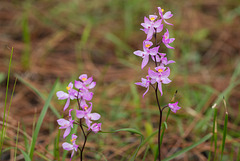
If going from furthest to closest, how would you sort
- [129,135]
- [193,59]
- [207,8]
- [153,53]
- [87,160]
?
[207,8], [193,59], [129,135], [87,160], [153,53]

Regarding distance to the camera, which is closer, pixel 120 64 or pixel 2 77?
pixel 2 77

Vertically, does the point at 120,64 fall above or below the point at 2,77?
above

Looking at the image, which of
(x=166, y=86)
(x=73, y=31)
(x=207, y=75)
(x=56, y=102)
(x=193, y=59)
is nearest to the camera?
(x=56, y=102)

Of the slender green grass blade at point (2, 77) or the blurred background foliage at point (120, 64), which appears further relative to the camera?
the slender green grass blade at point (2, 77)

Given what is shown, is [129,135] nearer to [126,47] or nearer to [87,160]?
[87,160]

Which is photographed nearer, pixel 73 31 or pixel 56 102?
pixel 56 102

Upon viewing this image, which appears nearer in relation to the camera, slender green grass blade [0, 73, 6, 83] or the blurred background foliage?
the blurred background foliage

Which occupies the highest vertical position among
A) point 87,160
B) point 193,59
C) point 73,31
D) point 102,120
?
point 73,31

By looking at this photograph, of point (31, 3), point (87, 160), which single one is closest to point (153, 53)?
point (87, 160)
